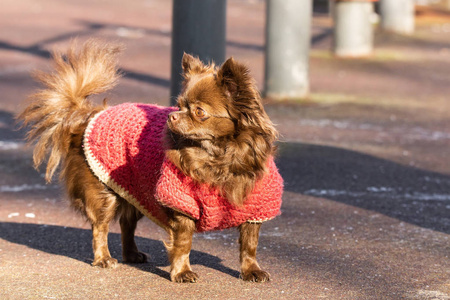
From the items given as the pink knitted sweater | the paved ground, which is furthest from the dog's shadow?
the pink knitted sweater

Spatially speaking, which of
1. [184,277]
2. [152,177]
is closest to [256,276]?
[184,277]

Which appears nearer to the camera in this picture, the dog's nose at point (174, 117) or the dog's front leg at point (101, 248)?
the dog's nose at point (174, 117)

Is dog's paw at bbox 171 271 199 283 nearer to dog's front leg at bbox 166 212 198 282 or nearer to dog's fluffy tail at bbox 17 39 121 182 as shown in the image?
dog's front leg at bbox 166 212 198 282

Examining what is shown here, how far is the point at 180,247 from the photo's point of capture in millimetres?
4785

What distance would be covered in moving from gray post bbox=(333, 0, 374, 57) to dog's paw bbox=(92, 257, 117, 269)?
12565 mm

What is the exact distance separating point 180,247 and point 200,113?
0.89 m

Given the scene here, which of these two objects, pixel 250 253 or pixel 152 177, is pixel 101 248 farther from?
pixel 250 253

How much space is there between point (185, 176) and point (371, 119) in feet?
23.2

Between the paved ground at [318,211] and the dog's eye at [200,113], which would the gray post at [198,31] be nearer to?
the paved ground at [318,211]

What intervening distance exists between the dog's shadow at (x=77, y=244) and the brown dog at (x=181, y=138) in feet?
0.67

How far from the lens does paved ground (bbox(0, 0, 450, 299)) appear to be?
193 inches

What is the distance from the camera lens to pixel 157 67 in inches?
609

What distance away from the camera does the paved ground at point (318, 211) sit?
193 inches

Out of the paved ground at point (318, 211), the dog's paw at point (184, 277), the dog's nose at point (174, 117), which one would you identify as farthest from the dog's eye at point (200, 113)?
the dog's paw at point (184, 277)
